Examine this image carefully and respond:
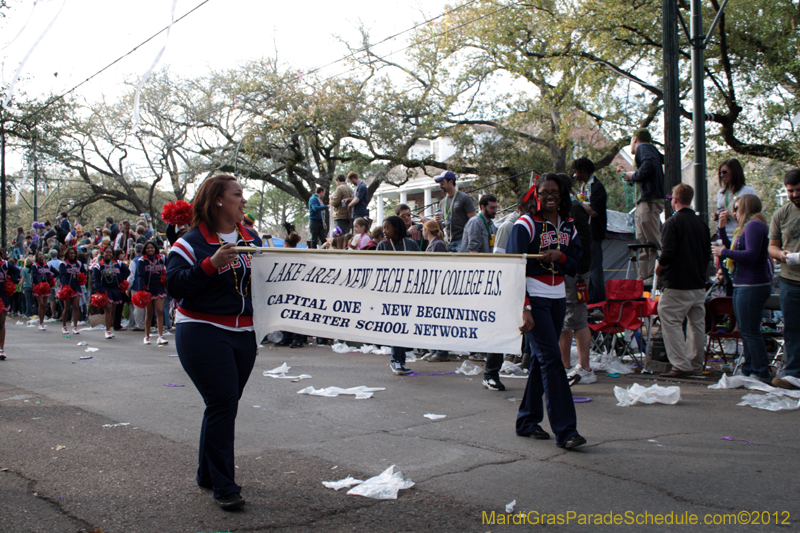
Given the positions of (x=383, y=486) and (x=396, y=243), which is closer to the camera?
(x=383, y=486)

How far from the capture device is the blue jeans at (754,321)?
23.1 ft

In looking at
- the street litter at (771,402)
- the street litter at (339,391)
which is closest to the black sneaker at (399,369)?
the street litter at (339,391)

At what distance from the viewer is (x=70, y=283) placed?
16.1 meters

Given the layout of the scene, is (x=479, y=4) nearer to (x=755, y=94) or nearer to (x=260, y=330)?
(x=755, y=94)

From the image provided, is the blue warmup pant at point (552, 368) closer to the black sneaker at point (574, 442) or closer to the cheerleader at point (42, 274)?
the black sneaker at point (574, 442)

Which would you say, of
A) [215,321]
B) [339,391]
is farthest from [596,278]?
[215,321]

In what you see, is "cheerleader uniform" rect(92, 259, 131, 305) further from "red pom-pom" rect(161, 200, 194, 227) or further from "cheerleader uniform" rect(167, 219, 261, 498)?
"cheerleader uniform" rect(167, 219, 261, 498)

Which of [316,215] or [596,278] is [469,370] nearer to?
[596,278]

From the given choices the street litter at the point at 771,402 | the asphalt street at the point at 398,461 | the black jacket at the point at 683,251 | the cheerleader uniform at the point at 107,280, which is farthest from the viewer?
the cheerleader uniform at the point at 107,280

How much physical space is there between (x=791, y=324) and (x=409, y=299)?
4220mm

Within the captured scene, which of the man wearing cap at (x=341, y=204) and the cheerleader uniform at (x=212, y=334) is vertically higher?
the man wearing cap at (x=341, y=204)

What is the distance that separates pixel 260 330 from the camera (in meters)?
4.52

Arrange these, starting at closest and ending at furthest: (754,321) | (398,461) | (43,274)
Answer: (398,461) → (754,321) → (43,274)

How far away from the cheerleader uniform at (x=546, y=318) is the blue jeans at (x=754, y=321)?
304 cm
